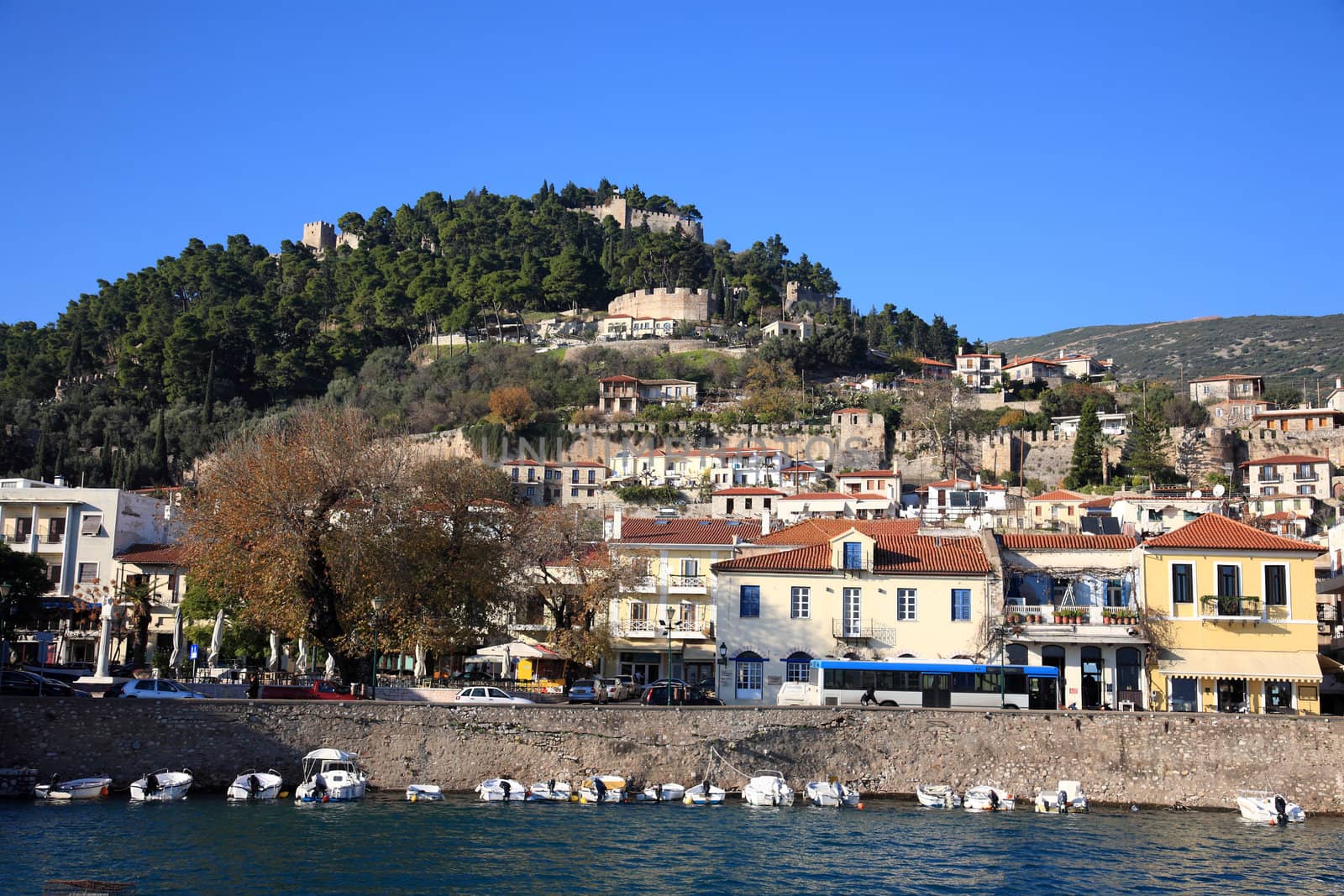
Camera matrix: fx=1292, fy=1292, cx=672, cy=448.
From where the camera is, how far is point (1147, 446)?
8988 centimetres

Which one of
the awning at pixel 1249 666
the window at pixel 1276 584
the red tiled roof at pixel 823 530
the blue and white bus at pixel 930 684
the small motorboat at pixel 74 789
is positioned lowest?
the small motorboat at pixel 74 789

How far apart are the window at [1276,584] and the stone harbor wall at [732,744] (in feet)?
19.5

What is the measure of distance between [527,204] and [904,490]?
303 ft

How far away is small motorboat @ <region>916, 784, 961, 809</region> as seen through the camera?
31516 millimetres

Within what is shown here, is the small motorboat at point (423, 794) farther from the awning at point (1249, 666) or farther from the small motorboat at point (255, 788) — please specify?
the awning at point (1249, 666)

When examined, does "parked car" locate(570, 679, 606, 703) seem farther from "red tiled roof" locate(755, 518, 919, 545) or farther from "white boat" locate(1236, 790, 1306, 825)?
"white boat" locate(1236, 790, 1306, 825)

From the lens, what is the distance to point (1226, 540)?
3812cm

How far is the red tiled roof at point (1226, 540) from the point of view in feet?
124

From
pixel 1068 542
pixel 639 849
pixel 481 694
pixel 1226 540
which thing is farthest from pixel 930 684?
pixel 481 694

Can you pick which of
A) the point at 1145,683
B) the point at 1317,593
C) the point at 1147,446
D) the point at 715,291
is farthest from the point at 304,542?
the point at 715,291

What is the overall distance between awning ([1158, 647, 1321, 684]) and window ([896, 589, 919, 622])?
23.6 ft

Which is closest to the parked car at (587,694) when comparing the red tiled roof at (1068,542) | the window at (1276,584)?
the red tiled roof at (1068,542)

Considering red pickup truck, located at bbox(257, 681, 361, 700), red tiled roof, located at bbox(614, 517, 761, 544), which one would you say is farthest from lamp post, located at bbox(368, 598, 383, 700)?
red tiled roof, located at bbox(614, 517, 761, 544)

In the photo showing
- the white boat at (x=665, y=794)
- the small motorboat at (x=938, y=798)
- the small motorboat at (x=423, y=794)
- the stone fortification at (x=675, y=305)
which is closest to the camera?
the small motorboat at (x=423, y=794)
